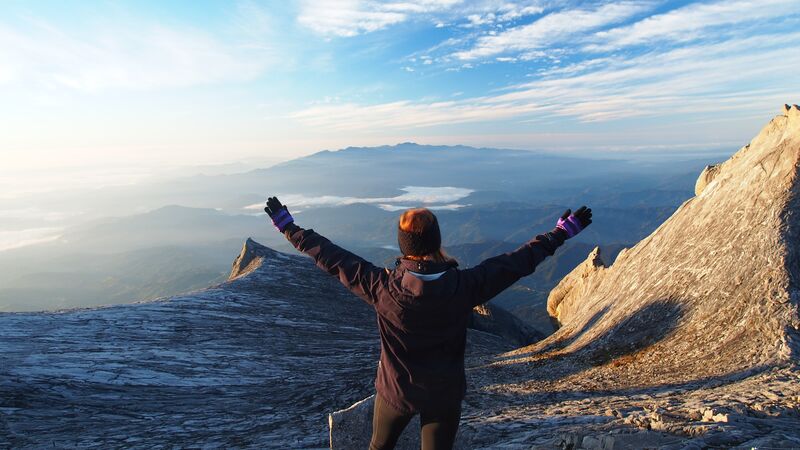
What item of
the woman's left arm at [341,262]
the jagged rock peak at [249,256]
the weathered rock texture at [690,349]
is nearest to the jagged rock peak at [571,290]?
the weathered rock texture at [690,349]

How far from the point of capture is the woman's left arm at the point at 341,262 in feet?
25.8

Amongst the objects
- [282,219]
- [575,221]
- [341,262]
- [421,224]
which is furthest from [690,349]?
[282,219]

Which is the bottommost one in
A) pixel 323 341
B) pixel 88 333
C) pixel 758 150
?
pixel 323 341

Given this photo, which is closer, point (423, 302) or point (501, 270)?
point (423, 302)

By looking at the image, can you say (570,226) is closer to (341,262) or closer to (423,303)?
(423,303)

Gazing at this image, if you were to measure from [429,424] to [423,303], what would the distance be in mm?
2514

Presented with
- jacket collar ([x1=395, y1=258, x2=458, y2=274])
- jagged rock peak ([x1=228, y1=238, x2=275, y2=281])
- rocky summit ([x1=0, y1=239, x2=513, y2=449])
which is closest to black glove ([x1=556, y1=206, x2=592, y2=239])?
jacket collar ([x1=395, y1=258, x2=458, y2=274])

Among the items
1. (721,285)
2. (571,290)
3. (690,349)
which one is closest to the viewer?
(690,349)

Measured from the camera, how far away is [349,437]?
548 inches

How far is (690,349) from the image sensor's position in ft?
74.2

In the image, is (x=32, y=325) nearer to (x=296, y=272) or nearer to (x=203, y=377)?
(x=203, y=377)

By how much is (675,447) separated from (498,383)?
54.9 feet

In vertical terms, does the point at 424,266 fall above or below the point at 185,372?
above

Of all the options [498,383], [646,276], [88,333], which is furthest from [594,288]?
[88,333]
